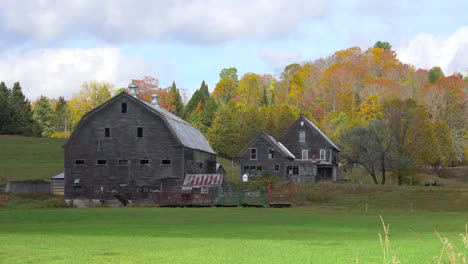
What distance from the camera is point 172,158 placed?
2874 inches

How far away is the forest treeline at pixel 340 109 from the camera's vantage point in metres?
92.8

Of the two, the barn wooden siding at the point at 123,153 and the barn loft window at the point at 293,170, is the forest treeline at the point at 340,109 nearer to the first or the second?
the barn loft window at the point at 293,170

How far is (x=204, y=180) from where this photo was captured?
72062 millimetres

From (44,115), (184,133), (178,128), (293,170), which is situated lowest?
(293,170)

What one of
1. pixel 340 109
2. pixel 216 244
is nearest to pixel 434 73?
pixel 340 109

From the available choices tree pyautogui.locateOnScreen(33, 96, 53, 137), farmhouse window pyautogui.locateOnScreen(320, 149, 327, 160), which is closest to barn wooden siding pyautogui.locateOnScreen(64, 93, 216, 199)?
farmhouse window pyautogui.locateOnScreen(320, 149, 327, 160)

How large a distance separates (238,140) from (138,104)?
45.2 meters

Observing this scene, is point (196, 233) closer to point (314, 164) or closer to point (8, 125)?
point (314, 164)

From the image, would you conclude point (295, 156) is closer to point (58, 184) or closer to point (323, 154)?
point (323, 154)

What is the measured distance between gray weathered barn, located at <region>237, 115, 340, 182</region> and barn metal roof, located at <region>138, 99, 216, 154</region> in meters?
8.76

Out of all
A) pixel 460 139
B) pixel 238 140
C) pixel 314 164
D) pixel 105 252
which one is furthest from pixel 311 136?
pixel 105 252

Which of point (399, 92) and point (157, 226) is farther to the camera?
point (399, 92)

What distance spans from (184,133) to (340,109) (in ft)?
222

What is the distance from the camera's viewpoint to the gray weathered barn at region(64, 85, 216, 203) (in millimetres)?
72938
